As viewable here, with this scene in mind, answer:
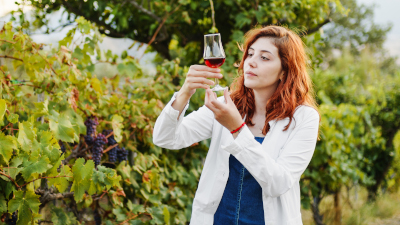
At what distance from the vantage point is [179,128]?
5.82 feet

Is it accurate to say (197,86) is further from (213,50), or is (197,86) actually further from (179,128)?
(179,128)

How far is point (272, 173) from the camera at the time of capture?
4.75 feet

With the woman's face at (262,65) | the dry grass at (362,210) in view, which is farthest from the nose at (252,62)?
the dry grass at (362,210)

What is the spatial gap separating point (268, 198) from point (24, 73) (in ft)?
5.43

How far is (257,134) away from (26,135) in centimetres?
110

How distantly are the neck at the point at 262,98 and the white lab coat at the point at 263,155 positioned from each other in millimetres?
168

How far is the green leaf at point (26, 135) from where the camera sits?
158 centimetres

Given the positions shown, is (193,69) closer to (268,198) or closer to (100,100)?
(268,198)

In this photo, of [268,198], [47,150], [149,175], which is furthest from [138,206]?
[268,198]

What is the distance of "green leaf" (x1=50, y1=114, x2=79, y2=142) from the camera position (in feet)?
6.04

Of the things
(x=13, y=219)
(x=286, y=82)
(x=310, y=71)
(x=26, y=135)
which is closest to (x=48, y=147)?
(x=26, y=135)

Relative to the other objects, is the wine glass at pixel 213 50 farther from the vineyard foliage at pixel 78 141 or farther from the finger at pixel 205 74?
the vineyard foliage at pixel 78 141

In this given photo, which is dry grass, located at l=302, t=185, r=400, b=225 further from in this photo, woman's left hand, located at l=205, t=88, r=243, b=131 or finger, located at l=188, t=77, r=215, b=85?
finger, located at l=188, t=77, r=215, b=85

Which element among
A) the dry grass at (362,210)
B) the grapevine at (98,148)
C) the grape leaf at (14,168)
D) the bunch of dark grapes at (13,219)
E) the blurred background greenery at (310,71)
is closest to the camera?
the grape leaf at (14,168)
